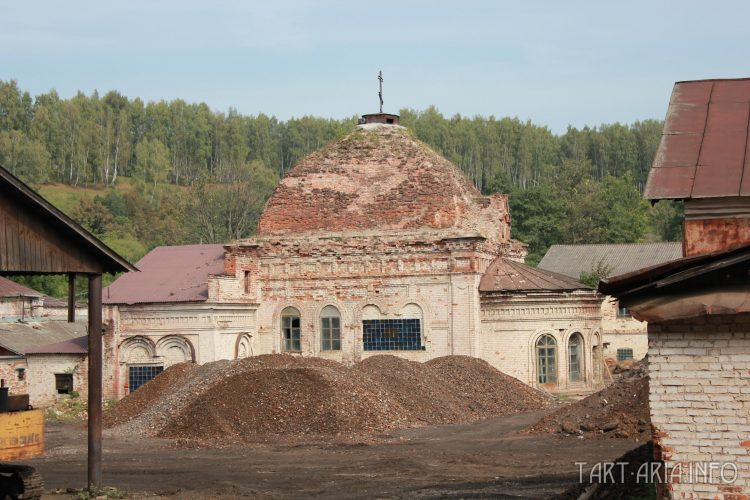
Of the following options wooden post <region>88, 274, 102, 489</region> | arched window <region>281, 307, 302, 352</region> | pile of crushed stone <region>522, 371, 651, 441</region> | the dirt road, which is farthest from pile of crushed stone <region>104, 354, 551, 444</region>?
Result: wooden post <region>88, 274, 102, 489</region>

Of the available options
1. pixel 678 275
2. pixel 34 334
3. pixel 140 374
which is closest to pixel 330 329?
pixel 140 374

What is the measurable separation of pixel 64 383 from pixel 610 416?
1872cm

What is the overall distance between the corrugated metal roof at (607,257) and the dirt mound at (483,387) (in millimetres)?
21756

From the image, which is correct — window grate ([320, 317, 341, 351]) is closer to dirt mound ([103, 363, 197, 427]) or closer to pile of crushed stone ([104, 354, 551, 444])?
pile of crushed stone ([104, 354, 551, 444])

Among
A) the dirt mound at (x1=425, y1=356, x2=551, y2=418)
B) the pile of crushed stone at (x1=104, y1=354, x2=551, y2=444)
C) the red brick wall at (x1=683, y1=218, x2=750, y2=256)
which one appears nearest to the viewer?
the red brick wall at (x1=683, y1=218, x2=750, y2=256)

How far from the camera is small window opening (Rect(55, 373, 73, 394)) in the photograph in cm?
3509

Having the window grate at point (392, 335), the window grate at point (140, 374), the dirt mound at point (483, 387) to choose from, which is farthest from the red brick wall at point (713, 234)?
the window grate at point (140, 374)

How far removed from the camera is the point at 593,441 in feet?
73.5

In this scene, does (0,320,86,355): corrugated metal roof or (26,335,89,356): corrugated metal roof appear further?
(0,320,86,355): corrugated metal roof

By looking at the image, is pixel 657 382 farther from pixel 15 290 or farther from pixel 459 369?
pixel 15 290

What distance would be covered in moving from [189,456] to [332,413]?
438 cm

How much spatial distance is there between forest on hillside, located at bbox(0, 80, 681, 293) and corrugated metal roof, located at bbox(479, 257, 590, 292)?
40.4 metres

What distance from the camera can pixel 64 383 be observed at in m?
35.2

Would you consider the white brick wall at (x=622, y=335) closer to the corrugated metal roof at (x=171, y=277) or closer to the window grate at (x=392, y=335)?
the window grate at (x=392, y=335)
